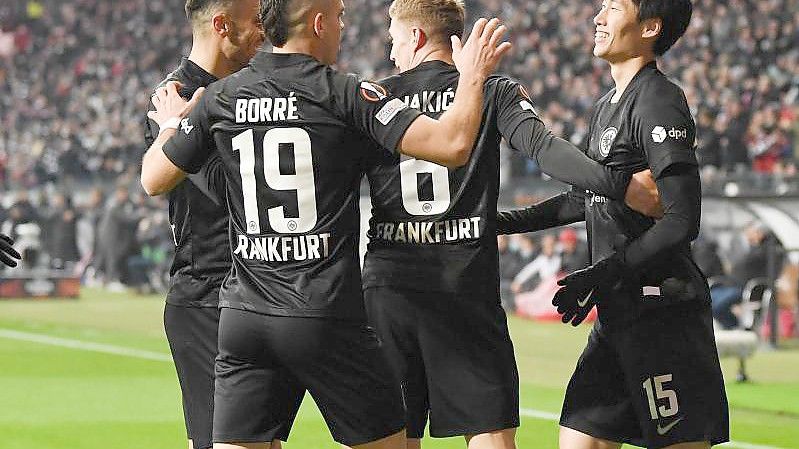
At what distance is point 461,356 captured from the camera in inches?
211

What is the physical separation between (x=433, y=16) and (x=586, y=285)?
1200mm

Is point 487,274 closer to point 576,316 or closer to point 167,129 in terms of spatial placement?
point 576,316

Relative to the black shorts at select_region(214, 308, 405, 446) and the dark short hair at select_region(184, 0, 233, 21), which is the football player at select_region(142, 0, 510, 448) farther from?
the dark short hair at select_region(184, 0, 233, 21)

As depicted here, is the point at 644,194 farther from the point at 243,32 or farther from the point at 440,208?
the point at 243,32

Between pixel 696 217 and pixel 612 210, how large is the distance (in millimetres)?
397

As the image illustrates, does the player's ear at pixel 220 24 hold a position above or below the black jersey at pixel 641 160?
above

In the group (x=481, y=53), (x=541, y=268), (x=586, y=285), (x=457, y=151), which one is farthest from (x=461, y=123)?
(x=541, y=268)

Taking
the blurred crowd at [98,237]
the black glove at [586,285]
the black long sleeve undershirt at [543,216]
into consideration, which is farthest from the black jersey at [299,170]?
the blurred crowd at [98,237]

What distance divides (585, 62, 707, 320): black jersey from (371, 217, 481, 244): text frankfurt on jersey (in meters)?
0.44

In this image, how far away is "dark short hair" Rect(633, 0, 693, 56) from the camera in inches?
202

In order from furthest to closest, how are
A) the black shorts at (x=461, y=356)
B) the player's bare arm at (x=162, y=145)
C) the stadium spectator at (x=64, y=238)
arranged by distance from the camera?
1. the stadium spectator at (x=64, y=238)
2. the black shorts at (x=461, y=356)
3. the player's bare arm at (x=162, y=145)

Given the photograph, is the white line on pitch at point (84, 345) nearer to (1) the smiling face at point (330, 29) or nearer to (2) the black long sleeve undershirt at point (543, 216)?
(2) the black long sleeve undershirt at point (543, 216)

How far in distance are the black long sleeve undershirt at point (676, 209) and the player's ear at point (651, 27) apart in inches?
22.5

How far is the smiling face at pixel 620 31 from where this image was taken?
16.9 ft
